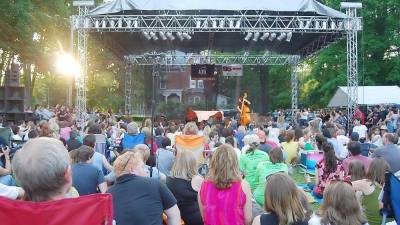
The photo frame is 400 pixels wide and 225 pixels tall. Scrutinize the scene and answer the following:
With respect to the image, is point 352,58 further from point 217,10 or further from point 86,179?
point 86,179

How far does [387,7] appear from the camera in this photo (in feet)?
109

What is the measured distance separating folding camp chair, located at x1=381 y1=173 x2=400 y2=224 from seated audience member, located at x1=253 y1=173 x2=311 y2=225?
1146 millimetres

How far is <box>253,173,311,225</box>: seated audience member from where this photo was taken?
11.5ft

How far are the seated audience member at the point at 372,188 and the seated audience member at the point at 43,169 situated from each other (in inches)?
161

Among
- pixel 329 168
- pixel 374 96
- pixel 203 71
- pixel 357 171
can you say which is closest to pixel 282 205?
pixel 357 171

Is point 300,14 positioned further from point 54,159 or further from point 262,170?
point 54,159

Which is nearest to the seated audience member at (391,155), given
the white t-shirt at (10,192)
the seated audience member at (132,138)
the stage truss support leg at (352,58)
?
the seated audience member at (132,138)

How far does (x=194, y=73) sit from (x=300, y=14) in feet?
30.2

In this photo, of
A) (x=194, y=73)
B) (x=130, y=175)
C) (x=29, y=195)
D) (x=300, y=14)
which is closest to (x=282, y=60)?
(x=194, y=73)

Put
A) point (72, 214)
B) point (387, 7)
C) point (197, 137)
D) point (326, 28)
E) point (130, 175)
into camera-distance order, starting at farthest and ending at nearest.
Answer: point (387, 7) → point (326, 28) → point (197, 137) → point (130, 175) → point (72, 214)

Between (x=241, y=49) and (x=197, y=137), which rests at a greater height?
(x=241, y=49)

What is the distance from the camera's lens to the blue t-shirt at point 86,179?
5.16 metres

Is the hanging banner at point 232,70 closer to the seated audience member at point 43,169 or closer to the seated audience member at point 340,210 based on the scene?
the seated audience member at point 340,210

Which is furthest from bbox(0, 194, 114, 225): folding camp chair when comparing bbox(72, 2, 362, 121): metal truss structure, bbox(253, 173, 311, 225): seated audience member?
bbox(72, 2, 362, 121): metal truss structure
